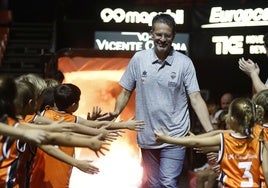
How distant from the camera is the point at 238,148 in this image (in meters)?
5.33

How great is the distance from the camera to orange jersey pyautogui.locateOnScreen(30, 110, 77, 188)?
6125 mm

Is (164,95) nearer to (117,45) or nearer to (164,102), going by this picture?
(164,102)

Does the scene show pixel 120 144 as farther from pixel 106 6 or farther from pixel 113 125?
pixel 106 6

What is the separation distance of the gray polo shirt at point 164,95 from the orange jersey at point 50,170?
660 millimetres

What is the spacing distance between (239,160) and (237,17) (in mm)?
7625

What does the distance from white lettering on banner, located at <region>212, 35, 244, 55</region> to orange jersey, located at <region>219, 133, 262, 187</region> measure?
7.45 metres

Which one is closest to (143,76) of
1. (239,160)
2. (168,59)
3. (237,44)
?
(168,59)

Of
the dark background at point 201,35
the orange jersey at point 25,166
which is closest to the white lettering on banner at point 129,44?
the dark background at point 201,35

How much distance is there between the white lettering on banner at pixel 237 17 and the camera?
12375 millimetres

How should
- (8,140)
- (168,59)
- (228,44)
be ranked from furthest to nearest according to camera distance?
1. (228,44)
2. (168,59)
3. (8,140)

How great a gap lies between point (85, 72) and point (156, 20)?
314 cm

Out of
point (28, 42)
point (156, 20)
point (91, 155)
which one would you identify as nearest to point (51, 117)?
point (156, 20)

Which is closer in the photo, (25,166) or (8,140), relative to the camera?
(8,140)

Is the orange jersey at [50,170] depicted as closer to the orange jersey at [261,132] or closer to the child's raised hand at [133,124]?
the child's raised hand at [133,124]
